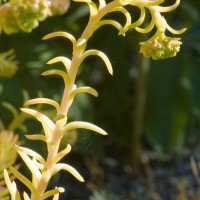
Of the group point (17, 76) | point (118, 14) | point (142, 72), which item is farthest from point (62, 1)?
point (142, 72)

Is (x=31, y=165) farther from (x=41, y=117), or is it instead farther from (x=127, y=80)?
(x=127, y=80)

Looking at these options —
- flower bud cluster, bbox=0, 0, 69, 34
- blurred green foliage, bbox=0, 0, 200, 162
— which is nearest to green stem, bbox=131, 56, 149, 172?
blurred green foliage, bbox=0, 0, 200, 162

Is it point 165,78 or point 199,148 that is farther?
point 199,148

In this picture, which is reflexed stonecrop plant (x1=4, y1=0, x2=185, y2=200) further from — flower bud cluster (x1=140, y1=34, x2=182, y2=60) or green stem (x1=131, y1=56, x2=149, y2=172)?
green stem (x1=131, y1=56, x2=149, y2=172)

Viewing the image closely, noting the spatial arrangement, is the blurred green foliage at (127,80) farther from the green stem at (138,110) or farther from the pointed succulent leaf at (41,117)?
the pointed succulent leaf at (41,117)

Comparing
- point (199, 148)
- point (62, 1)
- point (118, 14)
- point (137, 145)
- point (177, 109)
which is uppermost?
point (62, 1)

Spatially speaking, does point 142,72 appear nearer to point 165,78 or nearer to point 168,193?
point 165,78

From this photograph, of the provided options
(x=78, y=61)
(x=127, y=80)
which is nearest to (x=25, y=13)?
(x=78, y=61)

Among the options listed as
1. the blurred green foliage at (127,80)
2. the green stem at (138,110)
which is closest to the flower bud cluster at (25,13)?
the blurred green foliage at (127,80)
